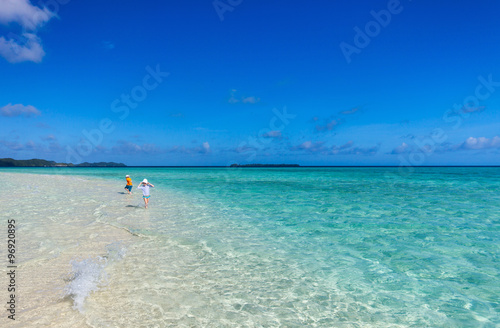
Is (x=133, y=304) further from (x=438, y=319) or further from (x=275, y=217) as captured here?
(x=275, y=217)

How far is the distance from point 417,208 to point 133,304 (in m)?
16.3

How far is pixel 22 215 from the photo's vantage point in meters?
13.1

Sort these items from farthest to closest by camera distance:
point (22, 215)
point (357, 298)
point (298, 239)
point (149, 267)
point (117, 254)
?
point (22, 215) < point (298, 239) < point (117, 254) < point (149, 267) < point (357, 298)

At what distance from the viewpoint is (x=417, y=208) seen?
16.4 metres

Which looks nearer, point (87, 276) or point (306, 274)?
point (87, 276)

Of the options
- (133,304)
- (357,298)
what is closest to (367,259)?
(357,298)

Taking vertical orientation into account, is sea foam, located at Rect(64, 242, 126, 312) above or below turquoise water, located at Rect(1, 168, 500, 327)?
above

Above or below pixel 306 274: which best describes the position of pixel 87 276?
above

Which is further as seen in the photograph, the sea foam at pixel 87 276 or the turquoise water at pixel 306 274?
the sea foam at pixel 87 276

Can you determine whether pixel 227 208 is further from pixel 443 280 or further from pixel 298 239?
pixel 443 280

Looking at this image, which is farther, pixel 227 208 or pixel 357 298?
pixel 227 208

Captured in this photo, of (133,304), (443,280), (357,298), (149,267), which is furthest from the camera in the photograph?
(149,267)

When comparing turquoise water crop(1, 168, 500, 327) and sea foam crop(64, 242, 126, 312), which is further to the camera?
sea foam crop(64, 242, 126, 312)

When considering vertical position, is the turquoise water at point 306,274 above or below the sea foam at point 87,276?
below
